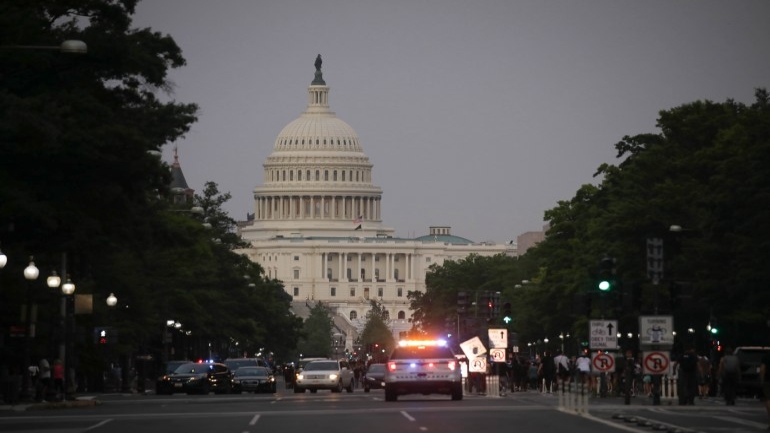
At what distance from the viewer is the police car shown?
57.2 meters

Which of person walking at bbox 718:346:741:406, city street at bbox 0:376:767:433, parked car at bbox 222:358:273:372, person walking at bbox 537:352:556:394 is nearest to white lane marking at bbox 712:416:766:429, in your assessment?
city street at bbox 0:376:767:433

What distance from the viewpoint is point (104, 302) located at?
82.2 metres

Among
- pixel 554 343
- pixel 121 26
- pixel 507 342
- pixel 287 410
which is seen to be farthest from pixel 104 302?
pixel 554 343

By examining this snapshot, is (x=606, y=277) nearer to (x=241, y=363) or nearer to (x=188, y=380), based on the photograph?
(x=188, y=380)

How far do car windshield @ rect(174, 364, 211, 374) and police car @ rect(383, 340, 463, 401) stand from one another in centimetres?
2208

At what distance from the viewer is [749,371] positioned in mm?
67250

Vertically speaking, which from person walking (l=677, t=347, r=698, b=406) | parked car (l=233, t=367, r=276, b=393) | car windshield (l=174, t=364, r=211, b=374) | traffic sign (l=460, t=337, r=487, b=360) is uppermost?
traffic sign (l=460, t=337, r=487, b=360)

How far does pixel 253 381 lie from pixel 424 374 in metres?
27.1

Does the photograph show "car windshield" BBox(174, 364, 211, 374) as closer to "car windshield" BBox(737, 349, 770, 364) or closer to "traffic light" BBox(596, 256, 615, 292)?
"car windshield" BBox(737, 349, 770, 364)

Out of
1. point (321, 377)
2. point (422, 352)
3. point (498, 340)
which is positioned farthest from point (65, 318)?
point (498, 340)

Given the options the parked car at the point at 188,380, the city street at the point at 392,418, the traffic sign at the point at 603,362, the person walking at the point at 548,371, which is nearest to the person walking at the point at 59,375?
the city street at the point at 392,418

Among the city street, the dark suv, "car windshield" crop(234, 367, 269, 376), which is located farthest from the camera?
"car windshield" crop(234, 367, 269, 376)

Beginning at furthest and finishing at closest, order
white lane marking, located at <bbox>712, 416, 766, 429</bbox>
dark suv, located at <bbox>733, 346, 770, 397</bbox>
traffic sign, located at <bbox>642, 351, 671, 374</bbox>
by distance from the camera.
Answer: dark suv, located at <bbox>733, 346, 770, 397</bbox> < traffic sign, located at <bbox>642, 351, 671, 374</bbox> < white lane marking, located at <bbox>712, 416, 766, 429</bbox>

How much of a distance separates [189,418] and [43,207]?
6182 mm
